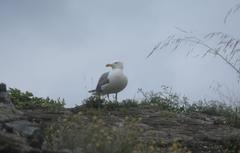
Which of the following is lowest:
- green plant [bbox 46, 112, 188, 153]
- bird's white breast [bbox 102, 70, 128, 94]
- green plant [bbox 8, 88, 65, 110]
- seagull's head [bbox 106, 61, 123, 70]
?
green plant [bbox 46, 112, 188, 153]

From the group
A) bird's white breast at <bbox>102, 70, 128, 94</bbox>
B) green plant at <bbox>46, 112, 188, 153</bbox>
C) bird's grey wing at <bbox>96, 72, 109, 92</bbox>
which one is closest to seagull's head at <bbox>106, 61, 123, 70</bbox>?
bird's grey wing at <bbox>96, 72, 109, 92</bbox>

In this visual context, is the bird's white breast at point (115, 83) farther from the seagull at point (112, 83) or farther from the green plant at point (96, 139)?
the green plant at point (96, 139)

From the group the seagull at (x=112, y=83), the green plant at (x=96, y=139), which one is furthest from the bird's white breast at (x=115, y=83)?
the green plant at (x=96, y=139)

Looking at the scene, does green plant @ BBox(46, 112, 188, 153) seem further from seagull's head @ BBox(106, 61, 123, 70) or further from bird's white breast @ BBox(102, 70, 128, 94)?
seagull's head @ BBox(106, 61, 123, 70)

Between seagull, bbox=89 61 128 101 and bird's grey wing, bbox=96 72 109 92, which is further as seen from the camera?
bird's grey wing, bbox=96 72 109 92

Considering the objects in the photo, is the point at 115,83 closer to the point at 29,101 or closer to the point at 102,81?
the point at 102,81

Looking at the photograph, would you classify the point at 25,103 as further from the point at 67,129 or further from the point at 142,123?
the point at 67,129

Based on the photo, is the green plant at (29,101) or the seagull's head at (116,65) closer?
the green plant at (29,101)

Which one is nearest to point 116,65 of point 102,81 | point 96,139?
point 102,81

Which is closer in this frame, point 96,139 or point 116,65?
point 96,139

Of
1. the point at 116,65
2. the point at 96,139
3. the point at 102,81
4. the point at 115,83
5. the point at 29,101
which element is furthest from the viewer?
the point at 116,65

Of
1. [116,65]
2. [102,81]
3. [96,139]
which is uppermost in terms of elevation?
[116,65]

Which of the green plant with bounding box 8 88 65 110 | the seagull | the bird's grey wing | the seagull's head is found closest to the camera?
the green plant with bounding box 8 88 65 110

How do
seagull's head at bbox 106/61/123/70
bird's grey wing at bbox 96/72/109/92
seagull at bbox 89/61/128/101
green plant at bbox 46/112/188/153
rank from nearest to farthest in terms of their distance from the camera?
green plant at bbox 46/112/188/153 < seagull at bbox 89/61/128/101 < bird's grey wing at bbox 96/72/109/92 < seagull's head at bbox 106/61/123/70
